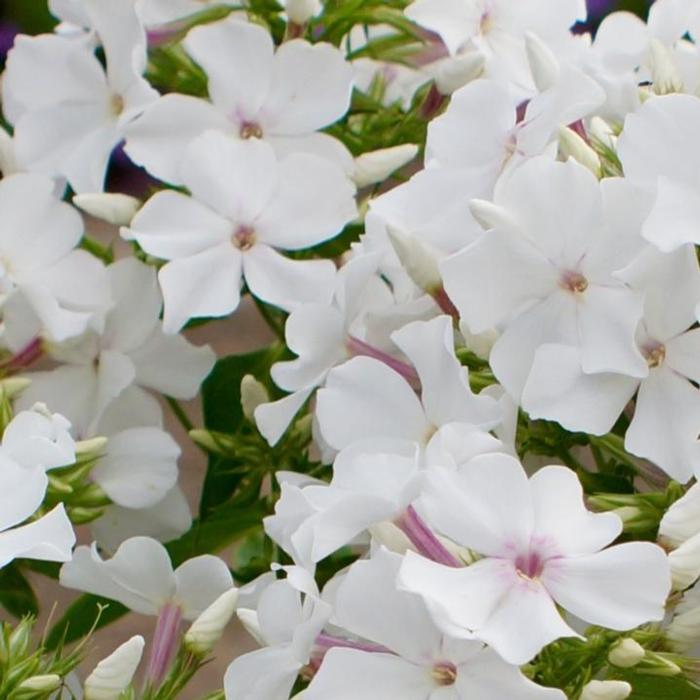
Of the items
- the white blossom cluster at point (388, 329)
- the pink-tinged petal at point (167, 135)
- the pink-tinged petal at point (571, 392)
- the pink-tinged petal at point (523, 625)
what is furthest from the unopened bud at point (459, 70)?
the pink-tinged petal at point (523, 625)

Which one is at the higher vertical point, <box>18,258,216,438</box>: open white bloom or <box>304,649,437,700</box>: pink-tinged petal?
<box>304,649,437,700</box>: pink-tinged petal

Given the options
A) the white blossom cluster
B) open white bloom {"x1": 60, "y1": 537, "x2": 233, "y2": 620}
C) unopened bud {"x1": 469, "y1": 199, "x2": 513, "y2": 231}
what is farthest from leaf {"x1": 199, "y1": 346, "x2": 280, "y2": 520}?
unopened bud {"x1": 469, "y1": 199, "x2": 513, "y2": 231}

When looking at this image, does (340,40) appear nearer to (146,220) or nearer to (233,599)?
(146,220)

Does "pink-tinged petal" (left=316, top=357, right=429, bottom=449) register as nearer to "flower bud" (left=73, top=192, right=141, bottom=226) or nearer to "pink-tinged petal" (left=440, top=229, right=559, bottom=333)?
"pink-tinged petal" (left=440, top=229, right=559, bottom=333)

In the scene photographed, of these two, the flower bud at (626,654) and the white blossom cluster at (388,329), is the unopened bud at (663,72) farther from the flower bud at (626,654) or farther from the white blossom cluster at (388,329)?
the flower bud at (626,654)

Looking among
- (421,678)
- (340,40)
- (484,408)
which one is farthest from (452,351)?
(340,40)

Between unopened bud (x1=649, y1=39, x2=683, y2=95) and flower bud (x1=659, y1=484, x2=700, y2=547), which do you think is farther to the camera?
unopened bud (x1=649, y1=39, x2=683, y2=95)

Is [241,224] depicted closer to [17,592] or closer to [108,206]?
[108,206]
